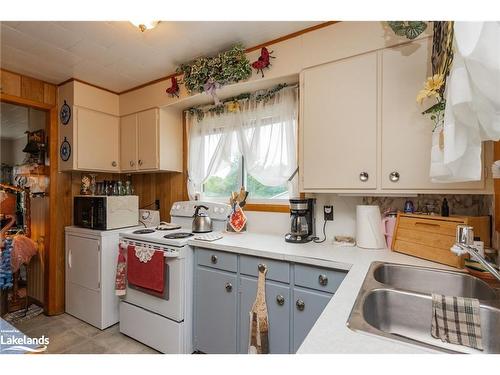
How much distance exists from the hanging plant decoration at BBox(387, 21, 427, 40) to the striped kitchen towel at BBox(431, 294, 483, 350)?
1.31 m

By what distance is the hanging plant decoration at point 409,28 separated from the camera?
4.27ft

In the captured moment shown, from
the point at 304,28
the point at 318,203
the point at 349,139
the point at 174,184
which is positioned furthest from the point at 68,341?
the point at 304,28

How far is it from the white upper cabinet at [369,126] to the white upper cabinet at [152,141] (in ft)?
4.91

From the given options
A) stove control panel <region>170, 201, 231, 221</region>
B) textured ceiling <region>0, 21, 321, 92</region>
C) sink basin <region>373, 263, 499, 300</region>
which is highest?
textured ceiling <region>0, 21, 321, 92</region>

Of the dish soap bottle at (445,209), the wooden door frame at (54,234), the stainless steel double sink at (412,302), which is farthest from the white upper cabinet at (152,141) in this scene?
the dish soap bottle at (445,209)

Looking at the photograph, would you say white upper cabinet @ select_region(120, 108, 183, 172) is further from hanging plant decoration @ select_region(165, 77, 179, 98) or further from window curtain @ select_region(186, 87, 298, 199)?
hanging plant decoration @ select_region(165, 77, 179, 98)

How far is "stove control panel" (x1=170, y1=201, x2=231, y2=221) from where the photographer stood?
7.43 feet

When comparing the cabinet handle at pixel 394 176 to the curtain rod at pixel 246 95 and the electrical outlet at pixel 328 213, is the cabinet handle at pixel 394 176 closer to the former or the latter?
the electrical outlet at pixel 328 213

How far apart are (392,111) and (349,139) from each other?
27 centimetres

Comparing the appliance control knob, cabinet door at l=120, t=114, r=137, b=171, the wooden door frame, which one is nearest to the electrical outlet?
the appliance control knob

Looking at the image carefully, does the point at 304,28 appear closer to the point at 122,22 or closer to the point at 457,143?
the point at 122,22

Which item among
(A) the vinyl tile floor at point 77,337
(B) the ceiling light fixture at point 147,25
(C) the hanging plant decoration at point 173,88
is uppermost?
(B) the ceiling light fixture at point 147,25

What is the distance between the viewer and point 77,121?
98.3 inches

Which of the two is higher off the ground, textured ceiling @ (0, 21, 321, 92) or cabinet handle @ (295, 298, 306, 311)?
textured ceiling @ (0, 21, 321, 92)
